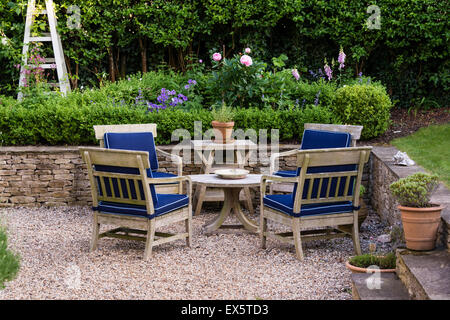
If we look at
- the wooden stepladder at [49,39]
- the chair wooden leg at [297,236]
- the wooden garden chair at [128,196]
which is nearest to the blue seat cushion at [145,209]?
the wooden garden chair at [128,196]

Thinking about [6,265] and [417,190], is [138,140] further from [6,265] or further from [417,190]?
[417,190]

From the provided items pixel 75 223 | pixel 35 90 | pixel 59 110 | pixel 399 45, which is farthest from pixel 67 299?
pixel 399 45

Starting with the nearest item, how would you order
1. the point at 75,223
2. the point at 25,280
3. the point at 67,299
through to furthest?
the point at 67,299 → the point at 25,280 → the point at 75,223

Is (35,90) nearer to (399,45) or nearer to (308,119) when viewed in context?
(308,119)

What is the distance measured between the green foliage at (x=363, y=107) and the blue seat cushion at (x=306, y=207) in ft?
7.19

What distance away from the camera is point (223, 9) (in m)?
9.09

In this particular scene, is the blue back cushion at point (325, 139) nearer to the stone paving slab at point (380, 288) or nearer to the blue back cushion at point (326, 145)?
the blue back cushion at point (326, 145)

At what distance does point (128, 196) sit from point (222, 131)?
1.82 meters

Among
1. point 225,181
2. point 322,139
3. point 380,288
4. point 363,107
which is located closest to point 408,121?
point 363,107

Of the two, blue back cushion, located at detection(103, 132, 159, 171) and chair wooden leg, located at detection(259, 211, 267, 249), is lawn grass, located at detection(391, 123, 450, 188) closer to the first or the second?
chair wooden leg, located at detection(259, 211, 267, 249)

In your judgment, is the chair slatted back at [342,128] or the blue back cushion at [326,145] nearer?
the blue back cushion at [326,145]

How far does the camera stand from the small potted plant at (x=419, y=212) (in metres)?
3.64

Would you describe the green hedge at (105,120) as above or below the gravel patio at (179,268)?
above

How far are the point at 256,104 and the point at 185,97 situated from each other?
0.93 metres
